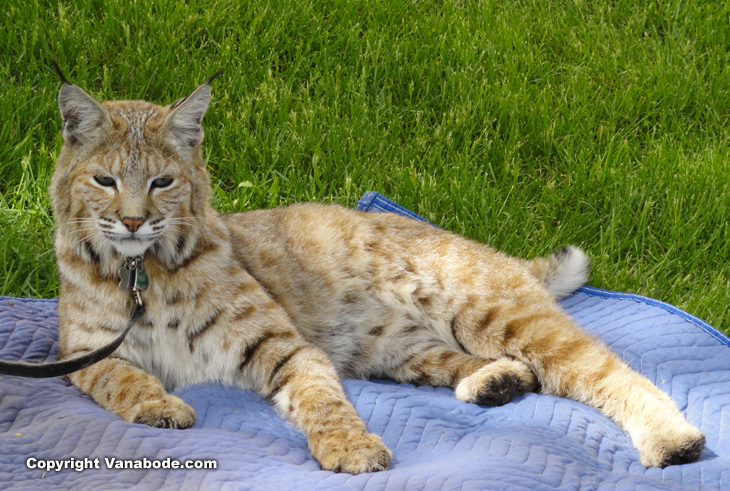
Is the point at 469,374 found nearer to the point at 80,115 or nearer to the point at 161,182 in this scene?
the point at 161,182

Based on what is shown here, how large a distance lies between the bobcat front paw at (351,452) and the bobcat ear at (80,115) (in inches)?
59.3

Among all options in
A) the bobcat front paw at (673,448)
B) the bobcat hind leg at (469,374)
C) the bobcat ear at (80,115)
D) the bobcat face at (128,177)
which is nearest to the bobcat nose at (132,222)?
the bobcat face at (128,177)

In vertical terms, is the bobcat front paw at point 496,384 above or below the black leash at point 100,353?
below

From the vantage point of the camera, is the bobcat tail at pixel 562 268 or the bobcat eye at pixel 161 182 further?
the bobcat tail at pixel 562 268

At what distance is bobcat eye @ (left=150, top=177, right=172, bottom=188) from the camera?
317 cm

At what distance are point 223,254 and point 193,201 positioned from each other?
0.30 meters

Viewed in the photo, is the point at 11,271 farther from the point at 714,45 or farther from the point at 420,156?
the point at 714,45

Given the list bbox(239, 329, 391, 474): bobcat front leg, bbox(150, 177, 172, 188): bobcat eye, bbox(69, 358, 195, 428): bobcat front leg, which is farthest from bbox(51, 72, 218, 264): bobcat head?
bbox(239, 329, 391, 474): bobcat front leg

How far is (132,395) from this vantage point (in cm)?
310

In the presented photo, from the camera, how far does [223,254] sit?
3.53 metres

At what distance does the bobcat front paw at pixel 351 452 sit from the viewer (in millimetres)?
2777

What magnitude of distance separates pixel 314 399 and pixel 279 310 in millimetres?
541

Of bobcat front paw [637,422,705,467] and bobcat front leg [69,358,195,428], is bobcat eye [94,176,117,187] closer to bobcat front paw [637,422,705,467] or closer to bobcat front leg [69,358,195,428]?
bobcat front leg [69,358,195,428]

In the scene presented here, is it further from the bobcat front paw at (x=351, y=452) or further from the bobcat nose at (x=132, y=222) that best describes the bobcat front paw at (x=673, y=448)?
the bobcat nose at (x=132, y=222)
